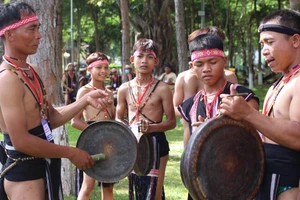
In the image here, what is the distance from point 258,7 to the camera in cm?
3769

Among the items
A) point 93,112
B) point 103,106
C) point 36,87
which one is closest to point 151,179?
point 93,112

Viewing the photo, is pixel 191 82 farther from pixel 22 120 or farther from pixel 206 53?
pixel 22 120

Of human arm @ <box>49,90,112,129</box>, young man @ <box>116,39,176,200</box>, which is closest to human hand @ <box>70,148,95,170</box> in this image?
human arm @ <box>49,90,112,129</box>

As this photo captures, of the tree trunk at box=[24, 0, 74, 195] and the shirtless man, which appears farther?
the tree trunk at box=[24, 0, 74, 195]

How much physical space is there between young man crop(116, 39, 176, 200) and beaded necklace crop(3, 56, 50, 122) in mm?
1837

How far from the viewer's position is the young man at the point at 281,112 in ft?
10.5

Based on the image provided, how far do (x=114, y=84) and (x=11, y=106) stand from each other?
20.3 meters

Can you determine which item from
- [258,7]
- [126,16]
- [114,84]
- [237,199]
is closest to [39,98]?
[237,199]

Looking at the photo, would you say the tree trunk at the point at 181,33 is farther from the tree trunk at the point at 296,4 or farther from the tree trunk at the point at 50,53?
the tree trunk at the point at 50,53

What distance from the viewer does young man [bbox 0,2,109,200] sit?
372cm

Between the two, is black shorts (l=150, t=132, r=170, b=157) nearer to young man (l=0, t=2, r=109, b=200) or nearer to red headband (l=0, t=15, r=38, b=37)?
young man (l=0, t=2, r=109, b=200)

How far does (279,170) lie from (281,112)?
0.42 m

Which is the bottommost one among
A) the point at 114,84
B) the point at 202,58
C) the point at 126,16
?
the point at 114,84

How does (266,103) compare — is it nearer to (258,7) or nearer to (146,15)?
(146,15)
